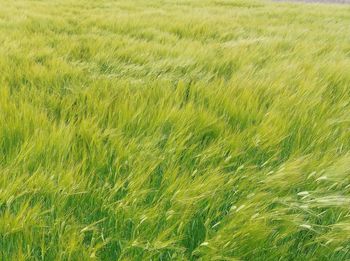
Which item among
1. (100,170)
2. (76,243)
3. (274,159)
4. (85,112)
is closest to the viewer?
(76,243)

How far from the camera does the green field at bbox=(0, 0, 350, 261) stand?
2.96ft

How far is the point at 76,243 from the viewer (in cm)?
84

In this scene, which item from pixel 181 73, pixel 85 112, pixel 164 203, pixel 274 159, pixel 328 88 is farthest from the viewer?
pixel 181 73

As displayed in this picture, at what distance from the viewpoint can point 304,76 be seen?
88.3 inches

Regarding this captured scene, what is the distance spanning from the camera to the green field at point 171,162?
90cm

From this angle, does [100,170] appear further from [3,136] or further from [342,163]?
[342,163]

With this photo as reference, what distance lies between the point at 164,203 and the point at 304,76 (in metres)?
1.65

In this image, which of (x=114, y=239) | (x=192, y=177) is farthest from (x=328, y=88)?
(x=114, y=239)

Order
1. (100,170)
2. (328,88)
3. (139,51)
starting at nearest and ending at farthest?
1. (100,170)
2. (328,88)
3. (139,51)

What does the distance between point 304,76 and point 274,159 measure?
1.20 meters

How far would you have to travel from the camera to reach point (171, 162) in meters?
1.18

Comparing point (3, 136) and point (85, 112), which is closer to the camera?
point (3, 136)

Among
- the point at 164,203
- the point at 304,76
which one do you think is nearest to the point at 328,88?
the point at 304,76

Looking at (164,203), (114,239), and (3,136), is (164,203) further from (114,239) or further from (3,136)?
(3,136)
